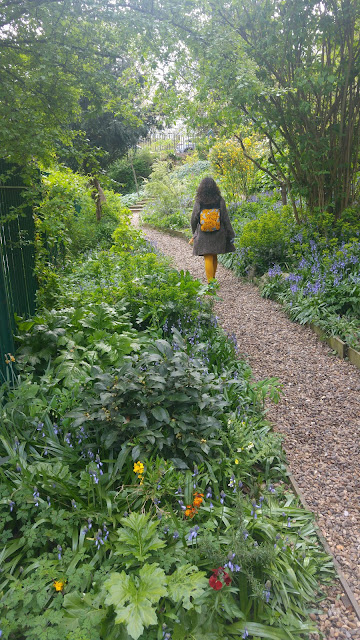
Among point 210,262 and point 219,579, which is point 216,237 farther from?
point 219,579

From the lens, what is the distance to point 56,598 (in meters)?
1.69

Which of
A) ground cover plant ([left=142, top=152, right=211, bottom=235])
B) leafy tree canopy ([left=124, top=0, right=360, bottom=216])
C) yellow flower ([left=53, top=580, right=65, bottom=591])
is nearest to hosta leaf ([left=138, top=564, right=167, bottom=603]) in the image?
yellow flower ([left=53, top=580, right=65, bottom=591])

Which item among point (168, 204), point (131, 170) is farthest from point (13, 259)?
point (131, 170)

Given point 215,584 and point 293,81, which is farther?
point 293,81

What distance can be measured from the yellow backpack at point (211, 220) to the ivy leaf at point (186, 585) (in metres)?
5.54

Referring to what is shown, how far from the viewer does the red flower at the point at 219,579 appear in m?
1.60

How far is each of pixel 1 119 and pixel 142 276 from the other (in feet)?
9.15

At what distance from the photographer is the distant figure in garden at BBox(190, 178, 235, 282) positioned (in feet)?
21.5

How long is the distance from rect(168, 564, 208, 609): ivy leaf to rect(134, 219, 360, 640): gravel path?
2.16 feet

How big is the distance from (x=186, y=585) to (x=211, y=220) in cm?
566

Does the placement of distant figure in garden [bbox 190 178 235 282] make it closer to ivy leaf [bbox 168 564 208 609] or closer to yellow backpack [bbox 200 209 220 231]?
yellow backpack [bbox 200 209 220 231]

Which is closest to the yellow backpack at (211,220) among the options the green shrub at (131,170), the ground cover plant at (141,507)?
the ground cover plant at (141,507)

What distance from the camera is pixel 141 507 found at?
2160mm

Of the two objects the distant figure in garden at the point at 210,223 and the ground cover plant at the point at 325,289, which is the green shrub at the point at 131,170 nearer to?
the distant figure in garden at the point at 210,223
